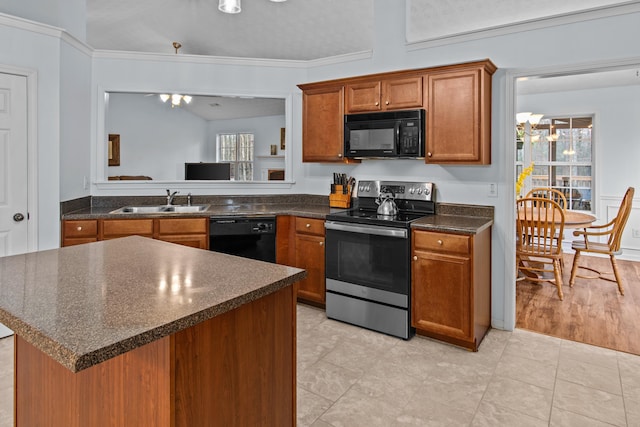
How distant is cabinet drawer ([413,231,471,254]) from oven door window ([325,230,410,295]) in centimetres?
10

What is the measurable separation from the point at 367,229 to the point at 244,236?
1.20m

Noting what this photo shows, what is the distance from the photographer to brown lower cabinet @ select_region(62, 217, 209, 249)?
135 inches

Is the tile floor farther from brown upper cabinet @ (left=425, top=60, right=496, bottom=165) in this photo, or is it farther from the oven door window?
brown upper cabinet @ (left=425, top=60, right=496, bottom=165)

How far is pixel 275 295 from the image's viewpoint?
1508 mm

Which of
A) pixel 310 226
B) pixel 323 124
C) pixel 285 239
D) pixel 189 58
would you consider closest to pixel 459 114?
pixel 323 124

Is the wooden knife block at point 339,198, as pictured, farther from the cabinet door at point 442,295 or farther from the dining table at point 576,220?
the dining table at point 576,220

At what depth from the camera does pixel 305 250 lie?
368 centimetres

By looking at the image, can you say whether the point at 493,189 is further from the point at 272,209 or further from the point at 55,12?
the point at 55,12

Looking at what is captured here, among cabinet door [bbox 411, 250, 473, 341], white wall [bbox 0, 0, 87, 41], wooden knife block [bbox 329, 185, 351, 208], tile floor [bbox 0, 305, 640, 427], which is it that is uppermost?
white wall [bbox 0, 0, 87, 41]

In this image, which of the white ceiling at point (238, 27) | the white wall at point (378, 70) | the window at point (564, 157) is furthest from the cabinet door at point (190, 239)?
the window at point (564, 157)

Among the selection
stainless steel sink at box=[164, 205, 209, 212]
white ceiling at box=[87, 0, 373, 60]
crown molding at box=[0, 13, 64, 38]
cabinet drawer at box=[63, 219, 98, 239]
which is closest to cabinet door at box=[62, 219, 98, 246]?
cabinet drawer at box=[63, 219, 98, 239]

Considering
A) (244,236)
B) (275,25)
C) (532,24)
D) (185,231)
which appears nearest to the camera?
(532,24)

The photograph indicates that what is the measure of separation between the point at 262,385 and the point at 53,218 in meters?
2.79

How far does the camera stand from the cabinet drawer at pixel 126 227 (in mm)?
3484
